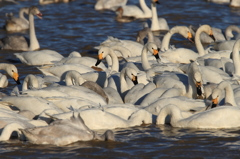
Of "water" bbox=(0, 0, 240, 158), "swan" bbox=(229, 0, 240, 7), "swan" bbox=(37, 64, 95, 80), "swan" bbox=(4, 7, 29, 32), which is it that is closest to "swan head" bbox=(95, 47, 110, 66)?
"swan" bbox=(37, 64, 95, 80)

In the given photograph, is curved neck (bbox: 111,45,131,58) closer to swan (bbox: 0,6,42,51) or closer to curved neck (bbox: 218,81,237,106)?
swan (bbox: 0,6,42,51)

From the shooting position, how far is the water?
726cm

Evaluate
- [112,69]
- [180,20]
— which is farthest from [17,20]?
[112,69]

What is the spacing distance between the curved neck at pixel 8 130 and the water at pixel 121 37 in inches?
4.2

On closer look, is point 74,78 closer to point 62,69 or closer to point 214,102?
point 62,69

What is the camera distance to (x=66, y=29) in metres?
19.7

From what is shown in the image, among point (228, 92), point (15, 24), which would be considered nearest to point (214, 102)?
point (228, 92)

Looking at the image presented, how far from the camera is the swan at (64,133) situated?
7.48 metres

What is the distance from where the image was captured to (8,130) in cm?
761

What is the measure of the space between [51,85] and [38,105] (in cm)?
165

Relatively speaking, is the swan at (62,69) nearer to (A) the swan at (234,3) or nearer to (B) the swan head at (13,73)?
(B) the swan head at (13,73)

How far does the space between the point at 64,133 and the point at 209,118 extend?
7.76 feet

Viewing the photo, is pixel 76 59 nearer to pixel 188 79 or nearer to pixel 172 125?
pixel 188 79

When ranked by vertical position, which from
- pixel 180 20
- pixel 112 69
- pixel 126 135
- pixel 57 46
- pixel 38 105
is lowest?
pixel 126 135
